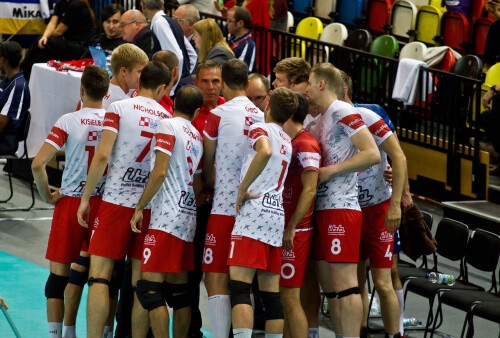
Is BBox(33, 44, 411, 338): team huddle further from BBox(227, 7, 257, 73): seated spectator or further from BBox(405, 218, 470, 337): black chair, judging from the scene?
BBox(227, 7, 257, 73): seated spectator

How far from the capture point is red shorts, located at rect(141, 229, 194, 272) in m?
5.37

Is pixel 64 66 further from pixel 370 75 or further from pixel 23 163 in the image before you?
pixel 370 75

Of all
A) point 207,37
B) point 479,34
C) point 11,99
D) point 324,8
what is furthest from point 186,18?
point 324,8

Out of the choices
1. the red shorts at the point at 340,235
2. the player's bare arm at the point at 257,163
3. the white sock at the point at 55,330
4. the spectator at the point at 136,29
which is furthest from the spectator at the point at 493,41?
the white sock at the point at 55,330

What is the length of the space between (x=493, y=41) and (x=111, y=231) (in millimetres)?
6230

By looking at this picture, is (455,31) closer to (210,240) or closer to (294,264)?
(294,264)

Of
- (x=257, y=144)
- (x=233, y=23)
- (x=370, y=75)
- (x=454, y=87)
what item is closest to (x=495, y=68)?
(x=454, y=87)

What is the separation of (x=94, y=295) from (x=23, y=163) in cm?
503

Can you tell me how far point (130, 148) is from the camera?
5508 mm

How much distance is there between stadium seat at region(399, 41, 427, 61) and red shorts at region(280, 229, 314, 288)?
583 centimetres

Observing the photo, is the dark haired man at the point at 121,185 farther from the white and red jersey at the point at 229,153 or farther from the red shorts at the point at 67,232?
the white and red jersey at the point at 229,153

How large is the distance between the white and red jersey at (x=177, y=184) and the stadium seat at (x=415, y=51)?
6045 millimetres

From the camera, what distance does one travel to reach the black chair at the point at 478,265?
632cm

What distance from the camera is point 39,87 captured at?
31.1 ft
